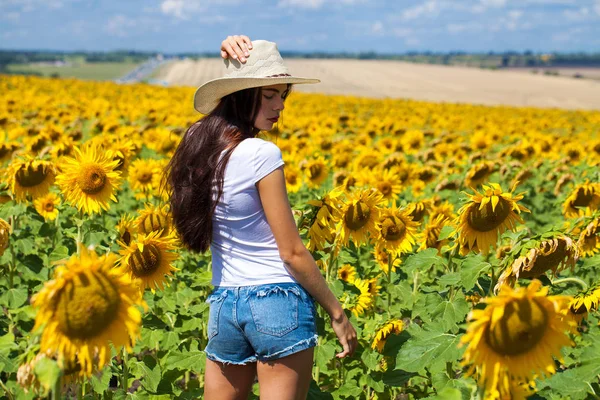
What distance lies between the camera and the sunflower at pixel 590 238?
3.04m

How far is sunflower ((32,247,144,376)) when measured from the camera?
5.72ft

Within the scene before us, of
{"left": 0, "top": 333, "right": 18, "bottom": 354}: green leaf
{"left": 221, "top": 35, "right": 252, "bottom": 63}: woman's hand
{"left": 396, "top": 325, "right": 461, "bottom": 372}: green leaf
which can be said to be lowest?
{"left": 396, "top": 325, "right": 461, "bottom": 372}: green leaf

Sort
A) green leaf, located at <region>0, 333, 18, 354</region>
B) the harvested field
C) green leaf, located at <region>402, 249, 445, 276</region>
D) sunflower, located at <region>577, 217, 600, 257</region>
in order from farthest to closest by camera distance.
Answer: the harvested field
sunflower, located at <region>577, 217, 600, 257</region>
green leaf, located at <region>402, 249, 445, 276</region>
green leaf, located at <region>0, 333, 18, 354</region>

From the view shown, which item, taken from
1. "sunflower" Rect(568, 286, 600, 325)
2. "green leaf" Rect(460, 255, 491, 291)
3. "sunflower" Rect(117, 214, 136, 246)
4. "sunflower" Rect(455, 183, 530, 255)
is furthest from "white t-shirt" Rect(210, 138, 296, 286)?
"sunflower" Rect(568, 286, 600, 325)

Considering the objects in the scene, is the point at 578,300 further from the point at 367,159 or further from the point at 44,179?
the point at 367,159

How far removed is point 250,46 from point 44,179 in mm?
2463

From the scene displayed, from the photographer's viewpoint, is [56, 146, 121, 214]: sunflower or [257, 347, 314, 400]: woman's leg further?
[56, 146, 121, 214]: sunflower

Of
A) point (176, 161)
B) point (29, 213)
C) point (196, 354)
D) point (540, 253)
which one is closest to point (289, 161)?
point (29, 213)

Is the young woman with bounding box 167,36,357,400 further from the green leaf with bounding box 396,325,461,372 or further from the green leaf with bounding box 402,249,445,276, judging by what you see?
the green leaf with bounding box 402,249,445,276

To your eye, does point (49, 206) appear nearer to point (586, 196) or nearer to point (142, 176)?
point (142, 176)

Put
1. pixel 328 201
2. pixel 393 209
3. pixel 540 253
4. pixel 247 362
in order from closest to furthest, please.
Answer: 1. pixel 540 253
2. pixel 247 362
3. pixel 328 201
4. pixel 393 209

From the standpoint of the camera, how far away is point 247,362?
2479mm

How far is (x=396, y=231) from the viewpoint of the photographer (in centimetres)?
382

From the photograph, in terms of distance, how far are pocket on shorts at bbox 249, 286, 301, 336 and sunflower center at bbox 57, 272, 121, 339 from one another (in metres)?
0.63
